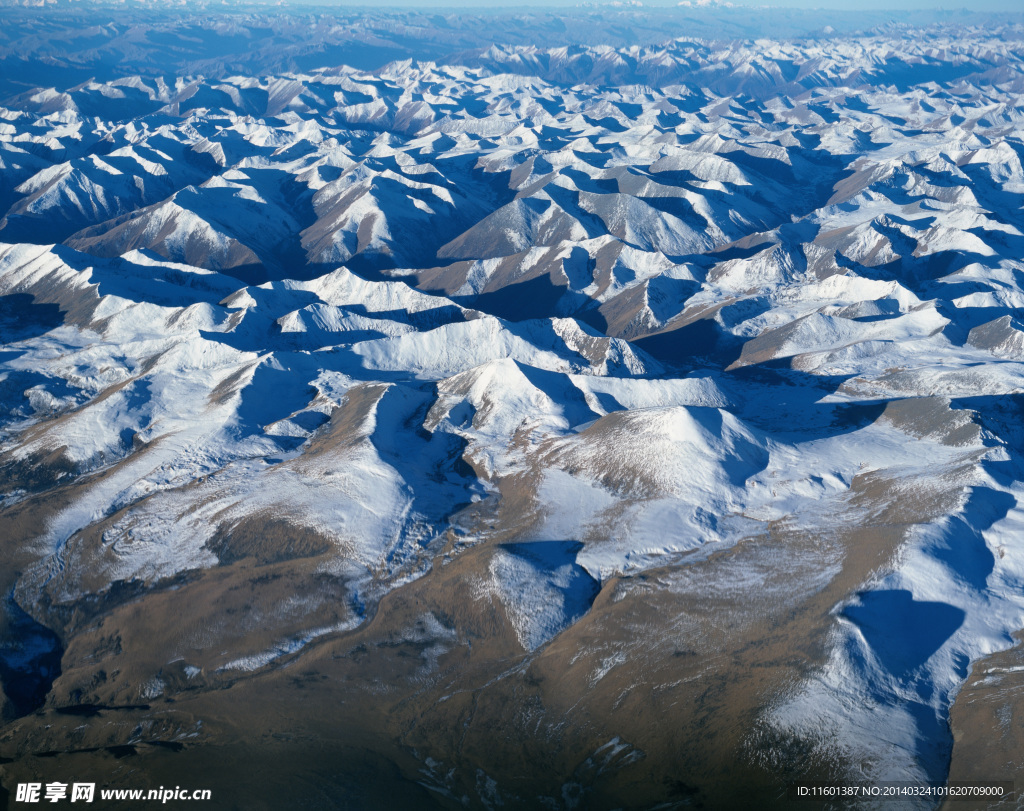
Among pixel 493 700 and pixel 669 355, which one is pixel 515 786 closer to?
pixel 493 700

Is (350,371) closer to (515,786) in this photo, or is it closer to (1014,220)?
(515,786)

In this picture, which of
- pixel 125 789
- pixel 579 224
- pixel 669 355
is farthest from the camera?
pixel 579 224

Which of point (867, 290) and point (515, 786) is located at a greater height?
point (867, 290)

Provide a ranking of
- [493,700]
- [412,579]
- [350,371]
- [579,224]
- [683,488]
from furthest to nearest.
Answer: [579,224] → [350,371] → [683,488] → [412,579] → [493,700]

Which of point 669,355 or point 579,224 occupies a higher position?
point 579,224

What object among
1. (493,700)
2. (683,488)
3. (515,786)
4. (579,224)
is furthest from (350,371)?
(579,224)

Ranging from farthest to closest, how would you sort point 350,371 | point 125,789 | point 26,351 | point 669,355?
point 669,355, point 26,351, point 350,371, point 125,789

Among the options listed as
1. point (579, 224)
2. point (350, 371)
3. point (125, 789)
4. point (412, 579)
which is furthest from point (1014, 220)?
point (125, 789)

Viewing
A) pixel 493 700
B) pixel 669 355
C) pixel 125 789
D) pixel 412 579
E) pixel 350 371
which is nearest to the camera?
pixel 125 789

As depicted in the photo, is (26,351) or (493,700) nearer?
(493,700)
